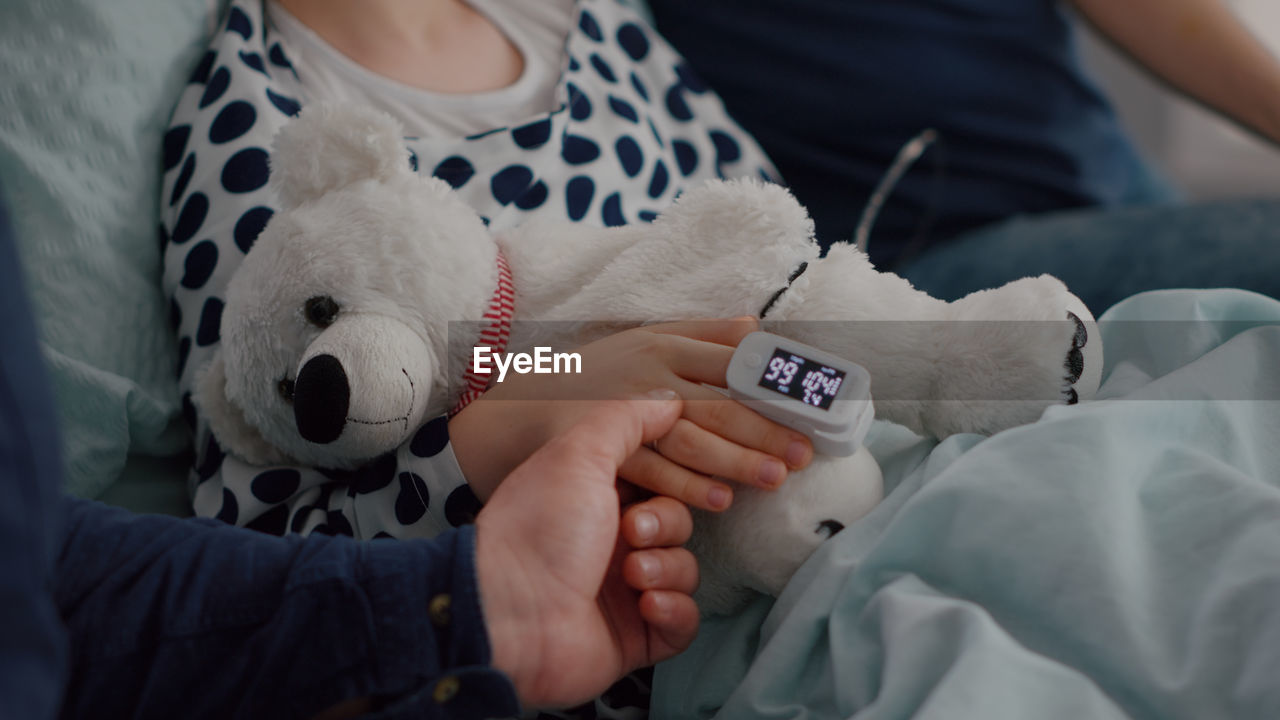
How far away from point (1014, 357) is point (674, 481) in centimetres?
23

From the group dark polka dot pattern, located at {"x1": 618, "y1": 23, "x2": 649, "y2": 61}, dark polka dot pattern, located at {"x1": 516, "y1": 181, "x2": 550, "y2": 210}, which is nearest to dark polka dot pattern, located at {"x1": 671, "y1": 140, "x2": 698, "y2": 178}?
dark polka dot pattern, located at {"x1": 618, "y1": 23, "x2": 649, "y2": 61}

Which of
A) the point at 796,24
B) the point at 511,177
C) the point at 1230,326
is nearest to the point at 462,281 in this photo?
the point at 511,177

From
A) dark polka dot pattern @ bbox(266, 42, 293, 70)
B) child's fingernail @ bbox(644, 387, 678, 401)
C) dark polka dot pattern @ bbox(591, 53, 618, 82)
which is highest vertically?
dark polka dot pattern @ bbox(266, 42, 293, 70)

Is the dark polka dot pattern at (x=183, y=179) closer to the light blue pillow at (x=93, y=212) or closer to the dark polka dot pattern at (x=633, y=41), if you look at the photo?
the light blue pillow at (x=93, y=212)

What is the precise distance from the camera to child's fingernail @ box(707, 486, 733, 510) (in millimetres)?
479

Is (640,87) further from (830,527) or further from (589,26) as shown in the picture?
(830,527)

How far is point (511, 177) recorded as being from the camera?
0.74 m

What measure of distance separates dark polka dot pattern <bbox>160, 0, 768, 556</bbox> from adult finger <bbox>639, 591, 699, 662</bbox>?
0.15 meters

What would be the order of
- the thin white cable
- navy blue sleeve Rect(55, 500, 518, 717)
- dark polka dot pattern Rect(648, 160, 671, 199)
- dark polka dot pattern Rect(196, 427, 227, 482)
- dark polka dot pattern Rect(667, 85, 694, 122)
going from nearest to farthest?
navy blue sleeve Rect(55, 500, 518, 717), dark polka dot pattern Rect(196, 427, 227, 482), dark polka dot pattern Rect(648, 160, 671, 199), dark polka dot pattern Rect(667, 85, 694, 122), the thin white cable

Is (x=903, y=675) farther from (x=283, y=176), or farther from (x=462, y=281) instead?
(x=283, y=176)

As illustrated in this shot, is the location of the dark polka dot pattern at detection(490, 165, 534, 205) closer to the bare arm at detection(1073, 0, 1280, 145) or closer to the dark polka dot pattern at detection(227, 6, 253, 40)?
the dark polka dot pattern at detection(227, 6, 253, 40)

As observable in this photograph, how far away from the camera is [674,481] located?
49 cm

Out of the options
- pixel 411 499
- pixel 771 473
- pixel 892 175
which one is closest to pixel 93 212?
pixel 411 499

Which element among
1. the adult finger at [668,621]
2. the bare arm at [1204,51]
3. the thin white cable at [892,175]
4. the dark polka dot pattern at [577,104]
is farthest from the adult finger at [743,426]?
the bare arm at [1204,51]
